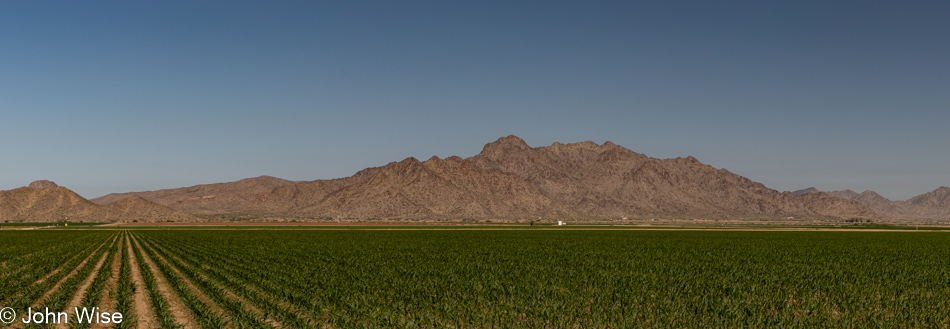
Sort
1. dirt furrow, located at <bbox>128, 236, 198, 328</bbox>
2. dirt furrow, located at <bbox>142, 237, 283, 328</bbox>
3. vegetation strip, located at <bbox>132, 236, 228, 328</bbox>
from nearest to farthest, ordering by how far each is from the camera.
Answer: vegetation strip, located at <bbox>132, 236, 228, 328</bbox>, dirt furrow, located at <bbox>142, 237, 283, 328</bbox>, dirt furrow, located at <bbox>128, 236, 198, 328</bbox>

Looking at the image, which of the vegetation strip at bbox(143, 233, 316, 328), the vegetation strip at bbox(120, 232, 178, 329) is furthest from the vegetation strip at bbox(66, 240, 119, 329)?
the vegetation strip at bbox(143, 233, 316, 328)

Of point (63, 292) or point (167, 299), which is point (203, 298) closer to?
point (167, 299)

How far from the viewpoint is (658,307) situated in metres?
19.2

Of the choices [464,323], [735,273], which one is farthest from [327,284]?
[735,273]

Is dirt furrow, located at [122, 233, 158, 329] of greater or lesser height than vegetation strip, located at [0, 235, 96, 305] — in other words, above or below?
below

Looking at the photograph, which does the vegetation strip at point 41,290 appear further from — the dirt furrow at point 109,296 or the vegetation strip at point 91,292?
the dirt furrow at point 109,296

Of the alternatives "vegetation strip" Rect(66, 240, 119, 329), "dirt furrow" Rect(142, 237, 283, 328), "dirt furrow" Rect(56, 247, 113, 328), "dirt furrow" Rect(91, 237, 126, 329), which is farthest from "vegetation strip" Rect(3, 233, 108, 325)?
"dirt furrow" Rect(142, 237, 283, 328)

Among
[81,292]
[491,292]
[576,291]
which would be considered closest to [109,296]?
[81,292]

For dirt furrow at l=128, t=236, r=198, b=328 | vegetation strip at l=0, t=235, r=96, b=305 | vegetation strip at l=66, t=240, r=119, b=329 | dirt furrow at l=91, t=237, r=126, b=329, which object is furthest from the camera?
vegetation strip at l=0, t=235, r=96, b=305

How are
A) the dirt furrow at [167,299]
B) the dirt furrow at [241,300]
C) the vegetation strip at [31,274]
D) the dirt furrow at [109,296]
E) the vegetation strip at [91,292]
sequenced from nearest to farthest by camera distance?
the dirt furrow at [241,300] → the dirt furrow at [167,299] → the dirt furrow at [109,296] → the vegetation strip at [91,292] → the vegetation strip at [31,274]

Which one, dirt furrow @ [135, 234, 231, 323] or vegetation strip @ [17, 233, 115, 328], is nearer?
dirt furrow @ [135, 234, 231, 323]

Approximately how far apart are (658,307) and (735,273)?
1177 centimetres

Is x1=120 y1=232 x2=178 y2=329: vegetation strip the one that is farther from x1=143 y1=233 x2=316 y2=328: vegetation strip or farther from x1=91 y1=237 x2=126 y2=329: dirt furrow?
x1=143 y1=233 x2=316 y2=328: vegetation strip

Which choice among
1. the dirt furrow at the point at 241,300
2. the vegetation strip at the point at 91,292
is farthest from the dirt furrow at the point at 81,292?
the dirt furrow at the point at 241,300
